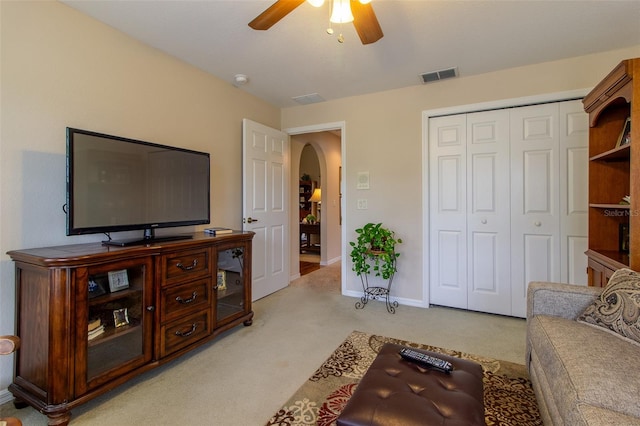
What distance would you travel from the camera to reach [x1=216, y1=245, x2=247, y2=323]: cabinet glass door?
2512mm

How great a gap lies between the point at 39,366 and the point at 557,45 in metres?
4.14

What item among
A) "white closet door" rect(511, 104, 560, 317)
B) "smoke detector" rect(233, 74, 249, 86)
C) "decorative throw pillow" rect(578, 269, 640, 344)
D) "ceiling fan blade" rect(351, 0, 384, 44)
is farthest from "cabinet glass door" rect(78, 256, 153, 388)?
"white closet door" rect(511, 104, 560, 317)

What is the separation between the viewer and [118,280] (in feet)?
6.00

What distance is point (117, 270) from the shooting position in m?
1.76

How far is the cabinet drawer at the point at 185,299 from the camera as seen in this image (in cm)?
201

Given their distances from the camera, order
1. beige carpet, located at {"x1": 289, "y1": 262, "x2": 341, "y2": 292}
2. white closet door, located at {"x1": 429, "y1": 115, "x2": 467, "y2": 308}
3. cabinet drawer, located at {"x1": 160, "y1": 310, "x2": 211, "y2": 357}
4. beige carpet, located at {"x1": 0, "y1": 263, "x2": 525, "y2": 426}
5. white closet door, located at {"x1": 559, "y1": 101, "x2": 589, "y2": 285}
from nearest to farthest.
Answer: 1. beige carpet, located at {"x1": 0, "y1": 263, "x2": 525, "y2": 426}
2. cabinet drawer, located at {"x1": 160, "y1": 310, "x2": 211, "y2": 357}
3. white closet door, located at {"x1": 559, "y1": 101, "x2": 589, "y2": 285}
4. white closet door, located at {"x1": 429, "y1": 115, "x2": 467, "y2": 308}
5. beige carpet, located at {"x1": 289, "y1": 262, "x2": 341, "y2": 292}

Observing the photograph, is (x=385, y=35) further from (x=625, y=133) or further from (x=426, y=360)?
(x=426, y=360)

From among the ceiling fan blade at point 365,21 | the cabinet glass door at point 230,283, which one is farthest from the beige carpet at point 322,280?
the ceiling fan blade at point 365,21

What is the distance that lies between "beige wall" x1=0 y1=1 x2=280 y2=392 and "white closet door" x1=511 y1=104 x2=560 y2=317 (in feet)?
10.5

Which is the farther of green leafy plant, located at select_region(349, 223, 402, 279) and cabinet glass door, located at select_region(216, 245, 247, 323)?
green leafy plant, located at select_region(349, 223, 402, 279)

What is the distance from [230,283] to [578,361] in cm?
230

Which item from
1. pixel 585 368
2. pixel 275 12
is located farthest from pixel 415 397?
pixel 275 12

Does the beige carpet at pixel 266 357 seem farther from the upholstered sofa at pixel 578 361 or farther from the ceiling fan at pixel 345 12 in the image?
the ceiling fan at pixel 345 12

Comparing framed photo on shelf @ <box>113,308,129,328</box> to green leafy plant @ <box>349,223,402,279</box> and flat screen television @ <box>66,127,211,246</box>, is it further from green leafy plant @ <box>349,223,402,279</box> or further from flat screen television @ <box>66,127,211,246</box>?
green leafy plant @ <box>349,223,402,279</box>
